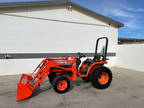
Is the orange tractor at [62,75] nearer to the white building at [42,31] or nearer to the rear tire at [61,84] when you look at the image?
the rear tire at [61,84]

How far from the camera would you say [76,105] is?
7.77 feet

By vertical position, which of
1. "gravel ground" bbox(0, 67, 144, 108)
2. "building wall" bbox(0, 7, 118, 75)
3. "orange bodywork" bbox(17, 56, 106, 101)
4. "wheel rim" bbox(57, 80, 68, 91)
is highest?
"building wall" bbox(0, 7, 118, 75)

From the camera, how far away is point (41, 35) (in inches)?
218

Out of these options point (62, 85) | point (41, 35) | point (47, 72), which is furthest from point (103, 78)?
point (41, 35)

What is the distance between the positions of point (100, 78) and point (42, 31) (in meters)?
4.17

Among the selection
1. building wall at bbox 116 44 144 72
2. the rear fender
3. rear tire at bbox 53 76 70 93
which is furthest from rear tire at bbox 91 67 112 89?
building wall at bbox 116 44 144 72

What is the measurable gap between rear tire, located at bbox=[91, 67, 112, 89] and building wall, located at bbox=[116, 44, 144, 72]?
3.81 metres

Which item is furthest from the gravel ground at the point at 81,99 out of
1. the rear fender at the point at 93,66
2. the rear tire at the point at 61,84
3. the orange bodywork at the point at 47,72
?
the rear fender at the point at 93,66

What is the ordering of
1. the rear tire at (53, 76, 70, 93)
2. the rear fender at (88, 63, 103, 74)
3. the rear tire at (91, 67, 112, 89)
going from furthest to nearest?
the rear fender at (88, 63, 103, 74)
the rear tire at (91, 67, 112, 89)
the rear tire at (53, 76, 70, 93)

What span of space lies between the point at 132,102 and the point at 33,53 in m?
5.05

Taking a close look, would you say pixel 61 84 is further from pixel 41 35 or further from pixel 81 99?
pixel 41 35

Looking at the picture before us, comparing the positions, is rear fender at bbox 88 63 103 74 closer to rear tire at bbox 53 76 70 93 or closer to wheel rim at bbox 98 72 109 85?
wheel rim at bbox 98 72 109 85

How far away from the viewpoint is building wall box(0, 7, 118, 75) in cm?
502

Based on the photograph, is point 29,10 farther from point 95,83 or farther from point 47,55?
point 95,83
